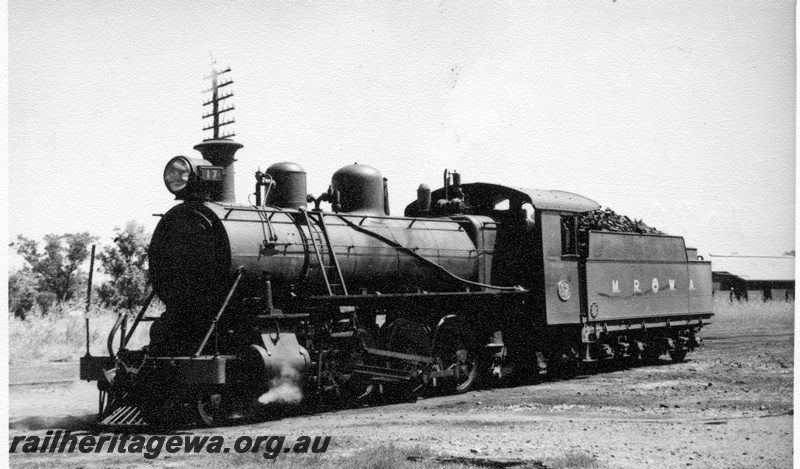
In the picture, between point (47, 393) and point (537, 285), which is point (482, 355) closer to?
point (537, 285)

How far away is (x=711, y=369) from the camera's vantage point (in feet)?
52.4

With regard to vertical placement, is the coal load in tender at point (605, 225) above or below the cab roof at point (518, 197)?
below

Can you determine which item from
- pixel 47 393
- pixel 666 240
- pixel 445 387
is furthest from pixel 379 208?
pixel 666 240

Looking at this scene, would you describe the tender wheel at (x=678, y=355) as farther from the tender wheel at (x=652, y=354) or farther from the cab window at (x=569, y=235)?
the cab window at (x=569, y=235)

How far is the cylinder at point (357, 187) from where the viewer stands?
1246 centimetres

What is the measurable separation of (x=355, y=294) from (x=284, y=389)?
2162mm

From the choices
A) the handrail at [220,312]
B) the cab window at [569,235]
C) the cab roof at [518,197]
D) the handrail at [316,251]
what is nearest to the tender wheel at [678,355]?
the cab roof at [518,197]

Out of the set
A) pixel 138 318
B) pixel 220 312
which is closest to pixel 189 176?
pixel 220 312

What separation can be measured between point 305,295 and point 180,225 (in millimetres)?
1959

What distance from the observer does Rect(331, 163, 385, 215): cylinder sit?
12.5 metres

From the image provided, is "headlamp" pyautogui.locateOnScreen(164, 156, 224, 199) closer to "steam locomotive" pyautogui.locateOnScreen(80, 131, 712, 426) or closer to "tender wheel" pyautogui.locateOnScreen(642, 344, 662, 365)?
"steam locomotive" pyautogui.locateOnScreen(80, 131, 712, 426)
